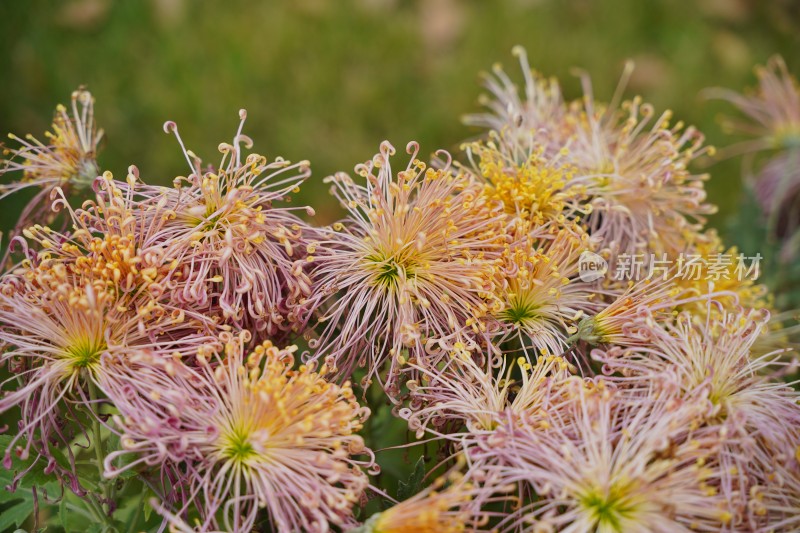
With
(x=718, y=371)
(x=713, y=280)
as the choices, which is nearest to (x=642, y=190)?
(x=713, y=280)

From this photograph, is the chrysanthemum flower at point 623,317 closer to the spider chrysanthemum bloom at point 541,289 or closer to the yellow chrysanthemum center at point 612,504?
the spider chrysanthemum bloom at point 541,289

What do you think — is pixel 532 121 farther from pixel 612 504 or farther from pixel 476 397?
pixel 612 504

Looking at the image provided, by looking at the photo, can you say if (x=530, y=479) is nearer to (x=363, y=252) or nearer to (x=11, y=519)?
(x=363, y=252)

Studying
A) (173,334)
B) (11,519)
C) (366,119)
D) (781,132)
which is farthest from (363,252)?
(366,119)

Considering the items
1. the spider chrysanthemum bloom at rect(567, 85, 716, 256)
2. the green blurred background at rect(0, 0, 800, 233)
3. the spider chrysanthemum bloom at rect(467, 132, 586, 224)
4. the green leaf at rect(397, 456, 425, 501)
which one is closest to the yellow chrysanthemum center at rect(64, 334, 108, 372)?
the green leaf at rect(397, 456, 425, 501)

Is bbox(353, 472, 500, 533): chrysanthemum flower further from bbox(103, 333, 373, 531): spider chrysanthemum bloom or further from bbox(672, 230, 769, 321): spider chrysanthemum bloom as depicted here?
bbox(672, 230, 769, 321): spider chrysanthemum bloom

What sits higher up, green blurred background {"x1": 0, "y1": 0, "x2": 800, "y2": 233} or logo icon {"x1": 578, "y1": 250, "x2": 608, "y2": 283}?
green blurred background {"x1": 0, "y1": 0, "x2": 800, "y2": 233}

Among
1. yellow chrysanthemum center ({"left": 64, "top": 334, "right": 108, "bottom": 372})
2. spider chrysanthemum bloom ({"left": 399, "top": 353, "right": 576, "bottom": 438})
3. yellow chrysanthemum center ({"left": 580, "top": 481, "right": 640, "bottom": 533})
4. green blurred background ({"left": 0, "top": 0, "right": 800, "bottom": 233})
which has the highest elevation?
green blurred background ({"left": 0, "top": 0, "right": 800, "bottom": 233})
